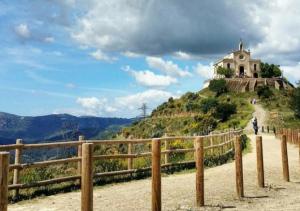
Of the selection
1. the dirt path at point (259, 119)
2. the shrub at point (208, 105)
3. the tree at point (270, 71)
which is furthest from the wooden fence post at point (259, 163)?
the tree at point (270, 71)

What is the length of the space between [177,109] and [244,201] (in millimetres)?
104751

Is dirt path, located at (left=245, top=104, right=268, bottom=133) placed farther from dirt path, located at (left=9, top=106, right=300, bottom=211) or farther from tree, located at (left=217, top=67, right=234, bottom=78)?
dirt path, located at (left=9, top=106, right=300, bottom=211)

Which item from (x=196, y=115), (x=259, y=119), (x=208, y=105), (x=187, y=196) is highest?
(x=208, y=105)

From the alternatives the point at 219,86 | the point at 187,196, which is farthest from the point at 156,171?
the point at 219,86

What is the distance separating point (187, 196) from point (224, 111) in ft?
258

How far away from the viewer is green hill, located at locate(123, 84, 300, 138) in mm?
80938

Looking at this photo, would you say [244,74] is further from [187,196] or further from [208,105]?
[187,196]

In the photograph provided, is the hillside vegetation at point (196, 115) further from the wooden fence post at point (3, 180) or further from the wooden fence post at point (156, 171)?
the wooden fence post at point (3, 180)

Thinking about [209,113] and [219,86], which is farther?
[219,86]

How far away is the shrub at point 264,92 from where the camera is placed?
11171cm

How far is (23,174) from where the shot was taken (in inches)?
586

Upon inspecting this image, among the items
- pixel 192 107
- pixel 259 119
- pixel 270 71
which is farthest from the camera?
pixel 270 71

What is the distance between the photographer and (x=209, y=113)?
95312 mm

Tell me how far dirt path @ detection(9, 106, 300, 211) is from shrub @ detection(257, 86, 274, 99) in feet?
318
